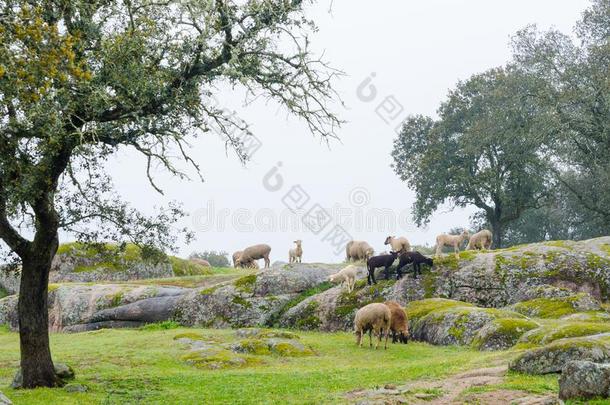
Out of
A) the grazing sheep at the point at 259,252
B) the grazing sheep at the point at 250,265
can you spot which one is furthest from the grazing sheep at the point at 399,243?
the grazing sheep at the point at 250,265

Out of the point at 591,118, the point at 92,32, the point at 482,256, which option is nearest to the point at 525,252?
the point at 482,256

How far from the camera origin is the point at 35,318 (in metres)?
21.8

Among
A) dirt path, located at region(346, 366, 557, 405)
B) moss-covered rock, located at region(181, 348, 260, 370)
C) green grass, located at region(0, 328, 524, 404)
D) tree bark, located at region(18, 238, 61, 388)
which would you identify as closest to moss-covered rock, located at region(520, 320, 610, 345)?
green grass, located at region(0, 328, 524, 404)

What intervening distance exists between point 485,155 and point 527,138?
27.5 feet

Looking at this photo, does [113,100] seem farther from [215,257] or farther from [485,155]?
[215,257]

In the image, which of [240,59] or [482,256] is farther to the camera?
[482,256]

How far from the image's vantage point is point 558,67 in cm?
5862

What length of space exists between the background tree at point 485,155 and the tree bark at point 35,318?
44.8 meters

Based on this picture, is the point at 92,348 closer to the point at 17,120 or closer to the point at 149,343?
the point at 149,343

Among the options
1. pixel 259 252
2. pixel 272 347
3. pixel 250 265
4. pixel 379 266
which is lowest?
pixel 272 347

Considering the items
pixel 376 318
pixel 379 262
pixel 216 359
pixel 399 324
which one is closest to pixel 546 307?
pixel 399 324

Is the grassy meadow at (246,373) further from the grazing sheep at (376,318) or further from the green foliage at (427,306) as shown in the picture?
the green foliage at (427,306)

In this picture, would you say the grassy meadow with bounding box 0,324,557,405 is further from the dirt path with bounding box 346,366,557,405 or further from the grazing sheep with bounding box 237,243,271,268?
the grazing sheep with bounding box 237,243,271,268

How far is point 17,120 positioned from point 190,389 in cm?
899
